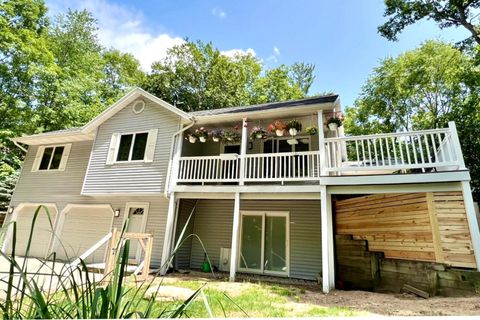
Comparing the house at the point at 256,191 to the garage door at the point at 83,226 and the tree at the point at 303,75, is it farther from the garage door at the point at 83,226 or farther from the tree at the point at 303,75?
the tree at the point at 303,75

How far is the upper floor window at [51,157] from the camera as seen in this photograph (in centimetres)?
1330

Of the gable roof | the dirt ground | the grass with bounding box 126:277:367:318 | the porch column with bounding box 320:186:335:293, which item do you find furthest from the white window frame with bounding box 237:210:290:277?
the gable roof

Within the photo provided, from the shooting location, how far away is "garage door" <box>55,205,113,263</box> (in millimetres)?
11992

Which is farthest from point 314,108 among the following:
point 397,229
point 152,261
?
point 152,261

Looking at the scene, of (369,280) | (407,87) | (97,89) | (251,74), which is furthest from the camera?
(251,74)

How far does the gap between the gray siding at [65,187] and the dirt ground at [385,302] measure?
5.22 metres

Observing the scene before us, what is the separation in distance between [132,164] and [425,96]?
67.6ft

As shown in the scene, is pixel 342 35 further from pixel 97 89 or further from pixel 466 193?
pixel 97 89

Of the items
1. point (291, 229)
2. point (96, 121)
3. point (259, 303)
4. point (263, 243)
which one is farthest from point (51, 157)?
point (259, 303)

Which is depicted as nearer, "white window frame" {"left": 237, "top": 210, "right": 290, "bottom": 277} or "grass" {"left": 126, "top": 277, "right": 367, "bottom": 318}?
"grass" {"left": 126, "top": 277, "right": 367, "bottom": 318}

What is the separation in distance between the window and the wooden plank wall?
8.25 m

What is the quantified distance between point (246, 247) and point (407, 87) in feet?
57.6

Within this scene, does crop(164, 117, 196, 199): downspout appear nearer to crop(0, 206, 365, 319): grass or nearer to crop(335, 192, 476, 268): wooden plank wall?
crop(0, 206, 365, 319): grass

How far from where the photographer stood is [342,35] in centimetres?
1559
